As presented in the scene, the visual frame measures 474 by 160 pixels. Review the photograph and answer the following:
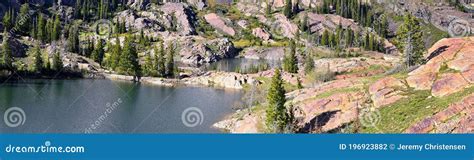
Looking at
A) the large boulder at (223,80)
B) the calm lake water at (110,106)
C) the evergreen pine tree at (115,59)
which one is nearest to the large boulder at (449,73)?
the calm lake water at (110,106)

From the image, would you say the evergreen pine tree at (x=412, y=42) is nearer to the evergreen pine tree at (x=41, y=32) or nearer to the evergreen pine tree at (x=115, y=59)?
the evergreen pine tree at (x=115, y=59)

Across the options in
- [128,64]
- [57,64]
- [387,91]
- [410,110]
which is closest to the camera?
[410,110]

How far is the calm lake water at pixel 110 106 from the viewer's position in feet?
249

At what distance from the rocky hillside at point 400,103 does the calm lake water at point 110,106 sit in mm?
12007

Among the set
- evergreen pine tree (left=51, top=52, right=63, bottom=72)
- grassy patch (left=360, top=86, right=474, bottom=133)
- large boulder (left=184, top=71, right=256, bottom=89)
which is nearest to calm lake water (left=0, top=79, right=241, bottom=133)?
large boulder (left=184, top=71, right=256, bottom=89)

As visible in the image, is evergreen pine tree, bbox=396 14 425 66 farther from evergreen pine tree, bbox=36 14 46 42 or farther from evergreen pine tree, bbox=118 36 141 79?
evergreen pine tree, bbox=36 14 46 42

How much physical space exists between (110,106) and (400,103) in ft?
174

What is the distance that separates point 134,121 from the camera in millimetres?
80750

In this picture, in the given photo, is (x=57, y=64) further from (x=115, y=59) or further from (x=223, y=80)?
(x=223, y=80)

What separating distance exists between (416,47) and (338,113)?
3781 centimetres

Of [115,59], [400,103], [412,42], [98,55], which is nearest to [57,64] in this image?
[115,59]

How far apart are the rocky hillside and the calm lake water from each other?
1201 cm

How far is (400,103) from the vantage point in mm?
60375

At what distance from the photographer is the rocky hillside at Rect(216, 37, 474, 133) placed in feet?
166
